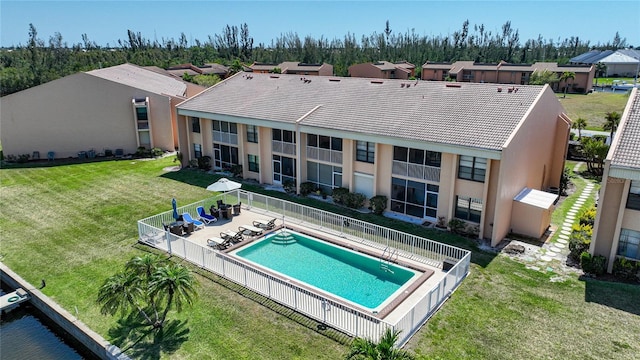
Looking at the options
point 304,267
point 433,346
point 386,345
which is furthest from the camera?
point 304,267

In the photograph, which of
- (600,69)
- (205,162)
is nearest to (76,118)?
(205,162)

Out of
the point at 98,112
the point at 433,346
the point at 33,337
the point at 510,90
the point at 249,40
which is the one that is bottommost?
the point at 33,337

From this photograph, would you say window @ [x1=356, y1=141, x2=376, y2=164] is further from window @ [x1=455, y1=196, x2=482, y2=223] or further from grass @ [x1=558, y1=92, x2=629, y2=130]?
grass @ [x1=558, y1=92, x2=629, y2=130]

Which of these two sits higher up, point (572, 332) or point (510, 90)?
point (510, 90)

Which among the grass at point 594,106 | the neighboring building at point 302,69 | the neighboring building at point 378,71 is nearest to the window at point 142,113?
the grass at point 594,106

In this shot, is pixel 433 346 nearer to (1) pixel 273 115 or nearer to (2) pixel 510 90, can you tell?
(2) pixel 510 90

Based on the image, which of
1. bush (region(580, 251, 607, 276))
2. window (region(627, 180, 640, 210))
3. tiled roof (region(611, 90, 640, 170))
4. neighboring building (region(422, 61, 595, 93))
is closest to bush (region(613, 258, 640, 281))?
bush (region(580, 251, 607, 276))

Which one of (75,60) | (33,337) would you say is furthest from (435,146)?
(75,60)

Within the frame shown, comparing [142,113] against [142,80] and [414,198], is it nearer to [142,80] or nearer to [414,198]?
[142,80]
